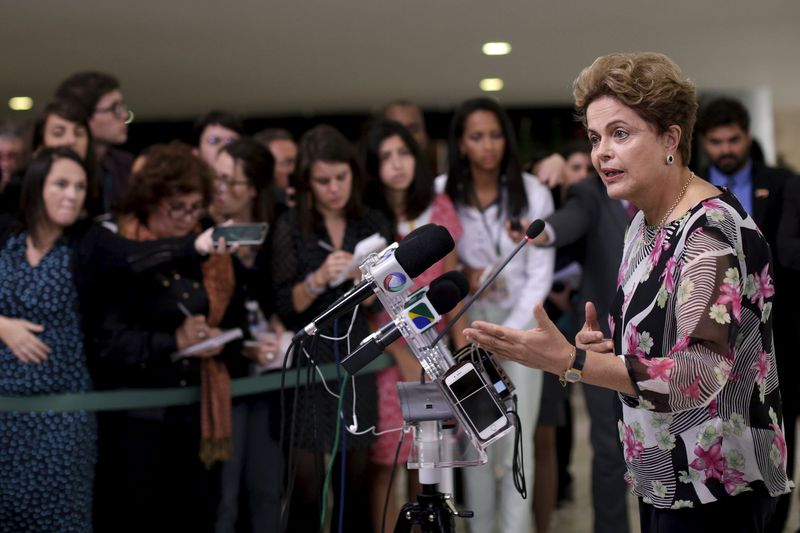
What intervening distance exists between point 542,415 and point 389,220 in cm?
101

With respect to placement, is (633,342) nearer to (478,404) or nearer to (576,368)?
(576,368)

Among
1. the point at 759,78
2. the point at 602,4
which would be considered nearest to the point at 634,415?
the point at 602,4

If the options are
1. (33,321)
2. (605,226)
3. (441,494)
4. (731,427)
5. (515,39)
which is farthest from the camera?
(515,39)

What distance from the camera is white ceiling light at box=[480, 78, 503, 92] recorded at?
28.0 ft

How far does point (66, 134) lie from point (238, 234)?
3.14 ft

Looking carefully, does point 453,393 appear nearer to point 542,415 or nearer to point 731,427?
point 731,427

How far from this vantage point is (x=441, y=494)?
2.33 meters

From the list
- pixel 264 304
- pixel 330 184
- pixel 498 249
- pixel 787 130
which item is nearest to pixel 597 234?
pixel 498 249

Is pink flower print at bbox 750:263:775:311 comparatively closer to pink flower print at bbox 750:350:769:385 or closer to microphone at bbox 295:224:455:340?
pink flower print at bbox 750:350:769:385

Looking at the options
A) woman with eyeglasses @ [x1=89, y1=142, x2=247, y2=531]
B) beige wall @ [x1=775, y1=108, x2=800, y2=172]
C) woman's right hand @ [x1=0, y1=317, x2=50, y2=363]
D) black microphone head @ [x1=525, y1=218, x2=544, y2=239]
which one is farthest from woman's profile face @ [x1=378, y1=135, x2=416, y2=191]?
beige wall @ [x1=775, y1=108, x2=800, y2=172]

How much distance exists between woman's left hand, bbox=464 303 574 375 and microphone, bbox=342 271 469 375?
0.64 feet

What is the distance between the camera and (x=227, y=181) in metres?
4.19

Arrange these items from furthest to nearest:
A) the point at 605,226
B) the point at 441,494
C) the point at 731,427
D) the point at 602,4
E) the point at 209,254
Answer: the point at 602,4, the point at 605,226, the point at 209,254, the point at 441,494, the point at 731,427

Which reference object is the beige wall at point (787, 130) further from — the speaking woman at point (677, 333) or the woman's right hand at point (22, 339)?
the speaking woman at point (677, 333)
